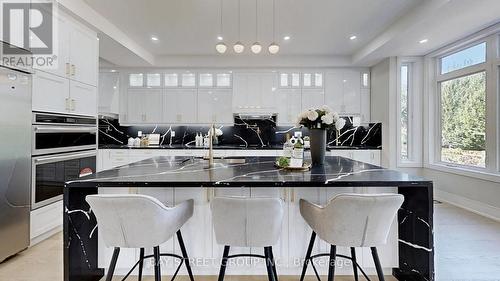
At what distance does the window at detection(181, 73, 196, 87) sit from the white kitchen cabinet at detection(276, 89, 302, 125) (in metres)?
1.71

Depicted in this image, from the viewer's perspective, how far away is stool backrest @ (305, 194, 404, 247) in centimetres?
155

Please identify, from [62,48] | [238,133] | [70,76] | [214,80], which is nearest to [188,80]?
[214,80]

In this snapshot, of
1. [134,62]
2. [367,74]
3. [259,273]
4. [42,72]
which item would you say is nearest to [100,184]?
[259,273]

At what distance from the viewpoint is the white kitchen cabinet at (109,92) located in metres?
5.49

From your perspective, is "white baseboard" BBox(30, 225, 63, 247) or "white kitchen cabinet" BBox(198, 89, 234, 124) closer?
"white baseboard" BBox(30, 225, 63, 247)

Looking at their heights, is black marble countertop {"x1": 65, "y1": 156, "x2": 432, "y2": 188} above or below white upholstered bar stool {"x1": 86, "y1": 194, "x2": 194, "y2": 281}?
above

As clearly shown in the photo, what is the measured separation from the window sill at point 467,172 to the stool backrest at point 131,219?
4306mm

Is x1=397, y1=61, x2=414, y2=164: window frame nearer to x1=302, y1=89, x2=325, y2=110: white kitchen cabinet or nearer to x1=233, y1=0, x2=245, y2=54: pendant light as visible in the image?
x1=302, y1=89, x2=325, y2=110: white kitchen cabinet

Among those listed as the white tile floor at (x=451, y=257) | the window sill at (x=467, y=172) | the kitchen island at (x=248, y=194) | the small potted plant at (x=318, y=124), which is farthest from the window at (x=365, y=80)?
the kitchen island at (x=248, y=194)

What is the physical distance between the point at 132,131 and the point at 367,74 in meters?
5.03

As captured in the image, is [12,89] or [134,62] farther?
[134,62]

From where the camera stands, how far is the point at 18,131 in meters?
2.60

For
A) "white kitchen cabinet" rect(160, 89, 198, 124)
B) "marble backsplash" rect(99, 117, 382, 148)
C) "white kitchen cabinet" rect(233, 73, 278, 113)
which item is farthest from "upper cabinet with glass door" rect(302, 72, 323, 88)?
"white kitchen cabinet" rect(160, 89, 198, 124)

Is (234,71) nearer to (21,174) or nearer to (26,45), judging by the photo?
(26,45)
